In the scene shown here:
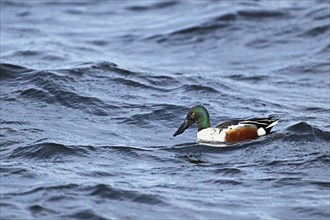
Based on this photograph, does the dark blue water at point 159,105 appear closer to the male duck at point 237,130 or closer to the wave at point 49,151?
the wave at point 49,151

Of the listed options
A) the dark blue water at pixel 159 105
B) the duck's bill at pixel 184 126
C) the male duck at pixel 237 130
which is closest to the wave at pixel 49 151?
the dark blue water at pixel 159 105

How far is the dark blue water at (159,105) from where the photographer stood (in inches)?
381

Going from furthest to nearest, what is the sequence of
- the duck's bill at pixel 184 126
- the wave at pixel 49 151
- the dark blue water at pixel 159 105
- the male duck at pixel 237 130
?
1. the duck's bill at pixel 184 126
2. the male duck at pixel 237 130
3. the wave at pixel 49 151
4. the dark blue water at pixel 159 105

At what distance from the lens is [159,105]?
1385 centimetres

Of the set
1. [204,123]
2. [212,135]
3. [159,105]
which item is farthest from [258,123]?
[159,105]

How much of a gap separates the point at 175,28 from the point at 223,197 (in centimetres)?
997

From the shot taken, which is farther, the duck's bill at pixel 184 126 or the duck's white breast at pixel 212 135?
the duck's bill at pixel 184 126

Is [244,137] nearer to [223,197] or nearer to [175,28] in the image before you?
[223,197]

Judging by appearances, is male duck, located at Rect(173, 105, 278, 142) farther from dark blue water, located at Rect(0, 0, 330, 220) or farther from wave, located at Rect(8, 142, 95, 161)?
wave, located at Rect(8, 142, 95, 161)

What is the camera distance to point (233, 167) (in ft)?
35.5

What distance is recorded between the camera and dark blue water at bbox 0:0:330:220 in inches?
381

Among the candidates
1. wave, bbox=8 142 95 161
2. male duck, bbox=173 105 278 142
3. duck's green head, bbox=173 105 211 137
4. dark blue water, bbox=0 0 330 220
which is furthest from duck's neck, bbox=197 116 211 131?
wave, bbox=8 142 95 161

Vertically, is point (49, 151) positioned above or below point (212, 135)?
above

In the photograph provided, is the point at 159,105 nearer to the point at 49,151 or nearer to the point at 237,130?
the point at 237,130
